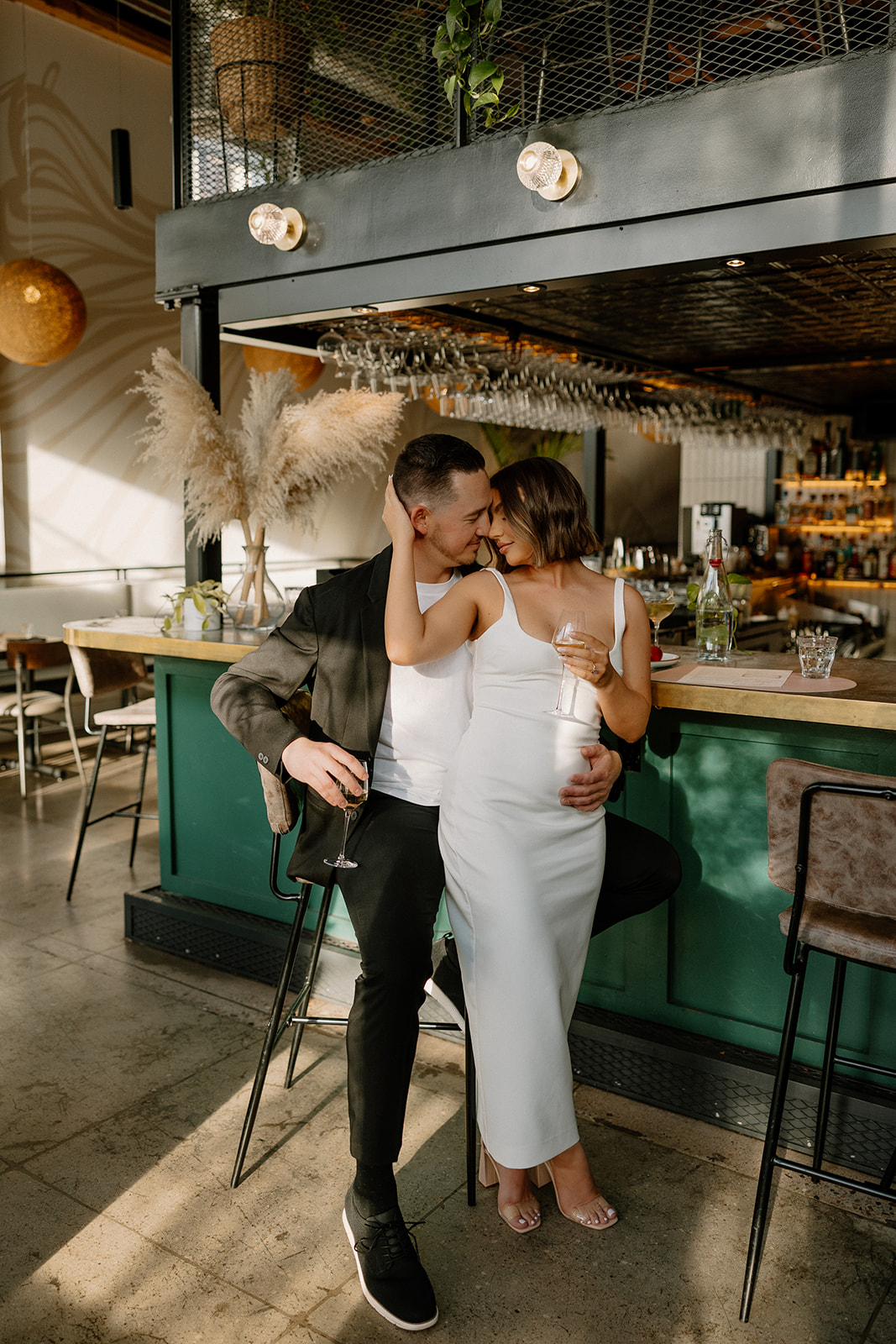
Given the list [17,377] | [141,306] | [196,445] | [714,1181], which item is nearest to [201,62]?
[196,445]

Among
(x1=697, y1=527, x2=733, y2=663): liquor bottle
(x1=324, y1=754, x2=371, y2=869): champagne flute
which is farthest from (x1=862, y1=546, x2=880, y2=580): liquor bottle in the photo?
(x1=324, y1=754, x2=371, y2=869): champagne flute

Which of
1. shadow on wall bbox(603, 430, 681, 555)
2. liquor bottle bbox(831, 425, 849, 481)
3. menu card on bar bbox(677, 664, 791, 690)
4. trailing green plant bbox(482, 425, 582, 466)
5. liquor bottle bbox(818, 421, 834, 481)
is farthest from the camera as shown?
shadow on wall bbox(603, 430, 681, 555)

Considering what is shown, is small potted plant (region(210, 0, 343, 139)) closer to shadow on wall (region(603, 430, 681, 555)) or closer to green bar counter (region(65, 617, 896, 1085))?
green bar counter (region(65, 617, 896, 1085))

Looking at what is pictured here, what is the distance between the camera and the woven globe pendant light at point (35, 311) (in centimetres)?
594

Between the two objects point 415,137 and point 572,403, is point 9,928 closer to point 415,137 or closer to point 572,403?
point 415,137

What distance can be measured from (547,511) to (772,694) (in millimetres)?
721

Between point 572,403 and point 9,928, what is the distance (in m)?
4.28

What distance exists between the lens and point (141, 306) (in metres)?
9.01

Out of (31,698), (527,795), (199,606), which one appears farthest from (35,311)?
(527,795)

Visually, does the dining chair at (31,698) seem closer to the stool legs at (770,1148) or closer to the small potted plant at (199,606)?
the small potted plant at (199,606)

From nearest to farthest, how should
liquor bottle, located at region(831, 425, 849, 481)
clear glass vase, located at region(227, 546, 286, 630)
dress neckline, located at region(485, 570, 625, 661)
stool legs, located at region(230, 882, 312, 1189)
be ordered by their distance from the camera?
1. dress neckline, located at region(485, 570, 625, 661)
2. stool legs, located at region(230, 882, 312, 1189)
3. clear glass vase, located at region(227, 546, 286, 630)
4. liquor bottle, located at region(831, 425, 849, 481)

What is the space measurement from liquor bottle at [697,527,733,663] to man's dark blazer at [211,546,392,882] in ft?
3.62

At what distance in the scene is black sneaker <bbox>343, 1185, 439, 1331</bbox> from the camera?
6.54 feet

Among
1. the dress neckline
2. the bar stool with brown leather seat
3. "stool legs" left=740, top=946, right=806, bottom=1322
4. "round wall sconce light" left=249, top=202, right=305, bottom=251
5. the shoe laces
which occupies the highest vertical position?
"round wall sconce light" left=249, top=202, right=305, bottom=251
